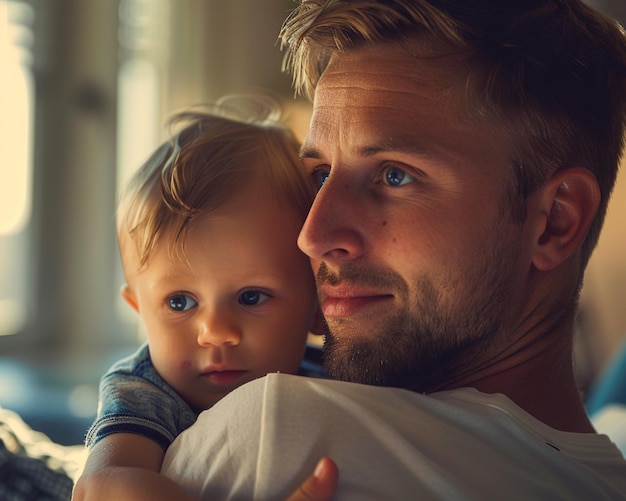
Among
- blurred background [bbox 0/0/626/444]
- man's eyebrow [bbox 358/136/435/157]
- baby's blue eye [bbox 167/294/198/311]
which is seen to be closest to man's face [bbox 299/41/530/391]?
man's eyebrow [bbox 358/136/435/157]

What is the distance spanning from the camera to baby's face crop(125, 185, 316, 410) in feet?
4.12

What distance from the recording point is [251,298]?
4.24 ft

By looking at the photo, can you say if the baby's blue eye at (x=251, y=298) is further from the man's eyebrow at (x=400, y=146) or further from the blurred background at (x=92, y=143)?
the blurred background at (x=92, y=143)

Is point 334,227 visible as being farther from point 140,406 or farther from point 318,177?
point 140,406

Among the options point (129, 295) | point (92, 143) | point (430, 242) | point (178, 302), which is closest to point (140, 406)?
point (178, 302)

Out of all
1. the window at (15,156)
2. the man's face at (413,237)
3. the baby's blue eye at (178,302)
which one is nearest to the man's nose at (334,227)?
the man's face at (413,237)

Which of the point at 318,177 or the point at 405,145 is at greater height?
the point at 405,145

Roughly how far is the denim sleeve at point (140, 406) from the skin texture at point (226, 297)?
0.10ft

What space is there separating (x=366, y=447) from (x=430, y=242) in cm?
37

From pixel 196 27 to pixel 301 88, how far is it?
9.17 ft

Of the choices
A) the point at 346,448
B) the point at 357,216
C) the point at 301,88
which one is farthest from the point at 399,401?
the point at 301,88

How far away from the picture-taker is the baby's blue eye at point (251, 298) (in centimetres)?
129

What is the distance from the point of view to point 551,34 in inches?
48.1

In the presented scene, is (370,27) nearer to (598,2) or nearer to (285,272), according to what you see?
(285,272)
